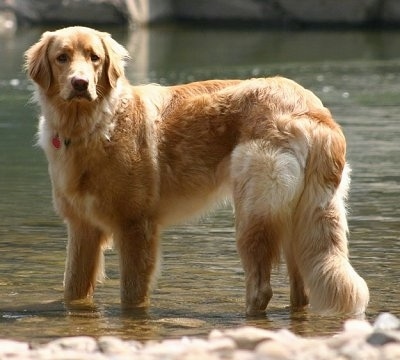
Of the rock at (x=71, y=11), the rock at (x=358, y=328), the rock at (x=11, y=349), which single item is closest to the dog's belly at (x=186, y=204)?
the rock at (x=358, y=328)

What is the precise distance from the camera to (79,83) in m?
7.35

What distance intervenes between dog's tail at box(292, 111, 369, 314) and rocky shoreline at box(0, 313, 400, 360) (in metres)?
1.09

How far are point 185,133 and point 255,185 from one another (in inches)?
30.2

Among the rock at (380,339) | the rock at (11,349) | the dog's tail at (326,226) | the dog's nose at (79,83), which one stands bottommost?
the rock at (11,349)

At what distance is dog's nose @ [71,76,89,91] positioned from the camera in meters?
7.35

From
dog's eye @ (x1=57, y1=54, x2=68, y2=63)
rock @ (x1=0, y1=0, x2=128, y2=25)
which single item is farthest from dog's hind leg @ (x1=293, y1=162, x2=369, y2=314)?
rock @ (x1=0, y1=0, x2=128, y2=25)

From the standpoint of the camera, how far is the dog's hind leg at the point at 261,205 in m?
7.13

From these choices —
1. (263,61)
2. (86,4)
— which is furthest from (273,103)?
(86,4)

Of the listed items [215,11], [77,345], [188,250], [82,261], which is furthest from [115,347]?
[215,11]

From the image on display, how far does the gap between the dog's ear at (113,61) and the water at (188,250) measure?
5.11 feet

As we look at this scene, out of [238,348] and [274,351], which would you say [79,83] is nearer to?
[238,348]

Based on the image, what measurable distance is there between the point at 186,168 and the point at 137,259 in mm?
692

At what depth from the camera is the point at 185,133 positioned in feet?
25.3

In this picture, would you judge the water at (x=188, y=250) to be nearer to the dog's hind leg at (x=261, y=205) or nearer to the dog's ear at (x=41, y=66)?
the dog's hind leg at (x=261, y=205)
